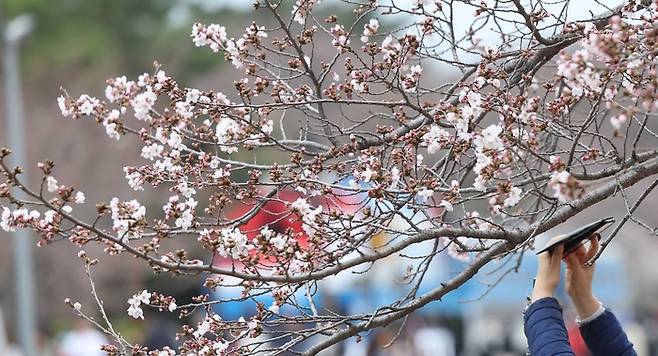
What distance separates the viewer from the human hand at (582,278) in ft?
12.8

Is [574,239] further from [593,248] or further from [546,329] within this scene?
[546,329]

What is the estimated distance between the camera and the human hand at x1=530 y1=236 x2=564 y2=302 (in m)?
3.63

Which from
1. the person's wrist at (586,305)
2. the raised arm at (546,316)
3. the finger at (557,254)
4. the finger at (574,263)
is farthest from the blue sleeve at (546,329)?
the person's wrist at (586,305)

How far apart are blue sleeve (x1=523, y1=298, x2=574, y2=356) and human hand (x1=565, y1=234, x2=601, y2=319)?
1.01ft

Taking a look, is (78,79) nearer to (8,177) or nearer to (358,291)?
(358,291)

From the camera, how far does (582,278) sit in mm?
3971

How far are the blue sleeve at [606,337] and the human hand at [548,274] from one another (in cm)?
44

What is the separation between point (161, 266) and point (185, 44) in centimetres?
2778

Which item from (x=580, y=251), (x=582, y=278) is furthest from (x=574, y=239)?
(x=582, y=278)

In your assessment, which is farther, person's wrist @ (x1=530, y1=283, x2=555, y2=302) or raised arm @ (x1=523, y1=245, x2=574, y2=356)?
person's wrist @ (x1=530, y1=283, x2=555, y2=302)

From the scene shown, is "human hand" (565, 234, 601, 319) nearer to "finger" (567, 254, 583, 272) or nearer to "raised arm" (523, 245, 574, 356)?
"finger" (567, 254, 583, 272)

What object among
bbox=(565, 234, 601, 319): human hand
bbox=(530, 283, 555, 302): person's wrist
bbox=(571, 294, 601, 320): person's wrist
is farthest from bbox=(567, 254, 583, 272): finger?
bbox=(530, 283, 555, 302): person's wrist

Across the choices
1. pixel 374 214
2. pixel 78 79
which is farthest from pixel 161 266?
pixel 78 79

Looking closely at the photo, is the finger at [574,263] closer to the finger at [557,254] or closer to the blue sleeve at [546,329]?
the finger at [557,254]
